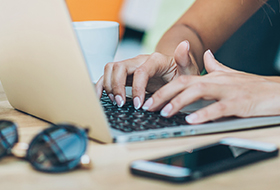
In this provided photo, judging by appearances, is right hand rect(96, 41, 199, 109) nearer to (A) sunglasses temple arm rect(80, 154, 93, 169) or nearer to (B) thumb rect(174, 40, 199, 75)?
(B) thumb rect(174, 40, 199, 75)

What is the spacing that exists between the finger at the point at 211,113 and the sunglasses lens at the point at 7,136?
256 mm

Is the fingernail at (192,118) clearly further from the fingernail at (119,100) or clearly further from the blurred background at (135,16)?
the blurred background at (135,16)

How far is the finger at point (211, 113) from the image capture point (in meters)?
0.47

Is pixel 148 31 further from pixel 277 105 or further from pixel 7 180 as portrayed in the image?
pixel 7 180

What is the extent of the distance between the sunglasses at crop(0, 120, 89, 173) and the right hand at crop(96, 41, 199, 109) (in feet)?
0.95

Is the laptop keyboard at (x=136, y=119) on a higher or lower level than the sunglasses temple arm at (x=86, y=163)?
lower

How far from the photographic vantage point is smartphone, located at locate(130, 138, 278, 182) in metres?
0.28

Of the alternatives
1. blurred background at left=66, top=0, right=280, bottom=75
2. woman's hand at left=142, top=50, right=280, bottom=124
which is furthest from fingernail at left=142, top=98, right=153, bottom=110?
blurred background at left=66, top=0, right=280, bottom=75

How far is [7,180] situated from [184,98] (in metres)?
0.30

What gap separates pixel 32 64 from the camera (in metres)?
0.46

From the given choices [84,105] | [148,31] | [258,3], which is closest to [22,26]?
[84,105]

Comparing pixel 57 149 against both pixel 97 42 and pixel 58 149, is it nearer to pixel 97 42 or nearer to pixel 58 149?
pixel 58 149

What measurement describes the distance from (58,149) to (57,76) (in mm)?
137

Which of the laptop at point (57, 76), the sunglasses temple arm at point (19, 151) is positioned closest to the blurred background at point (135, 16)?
the laptop at point (57, 76)
